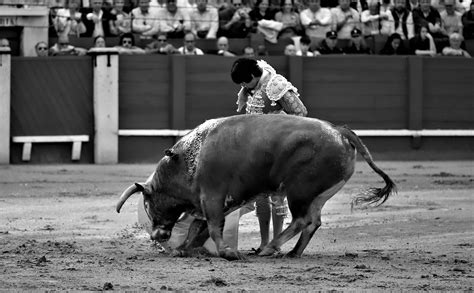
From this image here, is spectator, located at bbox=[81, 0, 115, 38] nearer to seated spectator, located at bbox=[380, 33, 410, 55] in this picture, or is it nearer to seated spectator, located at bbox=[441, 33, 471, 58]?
seated spectator, located at bbox=[380, 33, 410, 55]

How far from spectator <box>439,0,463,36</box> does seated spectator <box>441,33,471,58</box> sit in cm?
12

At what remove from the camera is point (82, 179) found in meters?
13.9

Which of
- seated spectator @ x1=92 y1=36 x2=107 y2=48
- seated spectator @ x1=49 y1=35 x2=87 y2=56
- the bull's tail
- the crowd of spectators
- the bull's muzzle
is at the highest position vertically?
the crowd of spectators

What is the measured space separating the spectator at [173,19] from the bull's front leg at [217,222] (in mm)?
8531

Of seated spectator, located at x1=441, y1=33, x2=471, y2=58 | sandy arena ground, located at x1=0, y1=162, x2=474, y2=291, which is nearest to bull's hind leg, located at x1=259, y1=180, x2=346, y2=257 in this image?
sandy arena ground, located at x1=0, y1=162, x2=474, y2=291

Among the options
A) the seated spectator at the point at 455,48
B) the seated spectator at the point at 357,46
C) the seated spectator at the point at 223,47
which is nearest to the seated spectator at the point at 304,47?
the seated spectator at the point at 357,46

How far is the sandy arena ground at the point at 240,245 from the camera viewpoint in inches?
264

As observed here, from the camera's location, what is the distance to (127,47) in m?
16.0

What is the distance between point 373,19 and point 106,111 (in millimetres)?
3838

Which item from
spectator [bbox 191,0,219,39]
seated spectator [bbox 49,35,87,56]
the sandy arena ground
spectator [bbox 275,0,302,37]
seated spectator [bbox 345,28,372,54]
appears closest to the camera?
the sandy arena ground

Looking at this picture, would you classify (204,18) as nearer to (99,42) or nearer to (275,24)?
(275,24)

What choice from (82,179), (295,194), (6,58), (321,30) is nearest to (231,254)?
(295,194)

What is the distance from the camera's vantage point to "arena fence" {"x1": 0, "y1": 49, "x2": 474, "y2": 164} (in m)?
15.7

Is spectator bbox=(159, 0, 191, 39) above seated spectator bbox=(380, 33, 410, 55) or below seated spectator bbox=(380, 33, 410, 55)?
above
